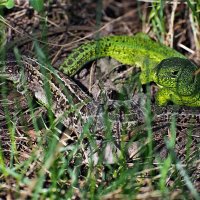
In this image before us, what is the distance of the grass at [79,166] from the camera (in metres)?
3.39

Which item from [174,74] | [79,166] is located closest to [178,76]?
[174,74]

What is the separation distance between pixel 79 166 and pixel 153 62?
5.33 feet

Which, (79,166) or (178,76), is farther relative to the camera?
(178,76)

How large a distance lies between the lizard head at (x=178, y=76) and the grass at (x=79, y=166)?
0.42 meters

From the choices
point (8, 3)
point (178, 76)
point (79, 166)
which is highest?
point (8, 3)

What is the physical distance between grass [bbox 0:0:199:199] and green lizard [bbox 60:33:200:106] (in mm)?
435

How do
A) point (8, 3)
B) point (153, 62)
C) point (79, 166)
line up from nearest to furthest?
point (79, 166)
point (8, 3)
point (153, 62)

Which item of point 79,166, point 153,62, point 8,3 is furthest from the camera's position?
point 153,62

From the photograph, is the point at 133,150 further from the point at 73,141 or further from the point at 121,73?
the point at 121,73

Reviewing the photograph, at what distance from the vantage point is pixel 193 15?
5129 millimetres

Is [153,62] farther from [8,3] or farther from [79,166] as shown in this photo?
[79,166]

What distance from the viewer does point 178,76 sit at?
4555mm

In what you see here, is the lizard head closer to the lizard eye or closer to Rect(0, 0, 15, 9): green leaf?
the lizard eye

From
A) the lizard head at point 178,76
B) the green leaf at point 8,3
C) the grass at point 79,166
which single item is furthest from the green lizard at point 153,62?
the green leaf at point 8,3
